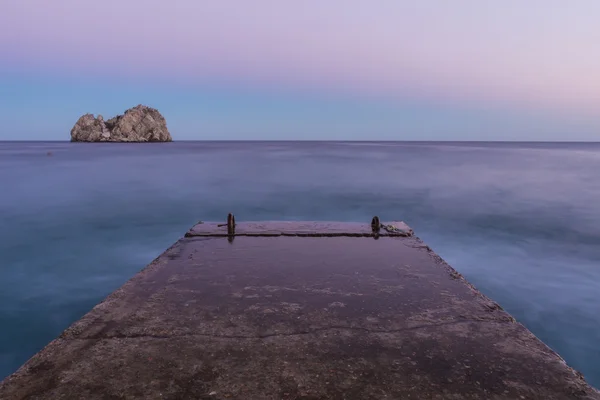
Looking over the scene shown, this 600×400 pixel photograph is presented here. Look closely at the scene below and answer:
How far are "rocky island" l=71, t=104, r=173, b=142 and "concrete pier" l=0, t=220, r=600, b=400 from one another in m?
162

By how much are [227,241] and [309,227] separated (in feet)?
7.25

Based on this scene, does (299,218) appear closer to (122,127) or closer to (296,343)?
(296,343)

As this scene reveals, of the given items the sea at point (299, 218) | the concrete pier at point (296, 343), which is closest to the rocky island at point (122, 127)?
the sea at point (299, 218)

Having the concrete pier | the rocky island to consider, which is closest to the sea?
the concrete pier

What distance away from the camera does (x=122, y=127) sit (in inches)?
6033

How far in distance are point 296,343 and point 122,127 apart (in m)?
166

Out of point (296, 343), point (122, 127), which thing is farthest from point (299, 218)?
point (122, 127)

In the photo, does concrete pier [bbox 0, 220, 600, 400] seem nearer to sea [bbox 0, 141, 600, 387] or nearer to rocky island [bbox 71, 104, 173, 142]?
sea [bbox 0, 141, 600, 387]

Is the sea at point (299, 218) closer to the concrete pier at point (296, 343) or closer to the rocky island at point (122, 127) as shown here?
the concrete pier at point (296, 343)

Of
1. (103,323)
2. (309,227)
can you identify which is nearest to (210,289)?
(103,323)

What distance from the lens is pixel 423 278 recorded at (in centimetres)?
548

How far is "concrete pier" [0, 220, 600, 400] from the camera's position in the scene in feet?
9.21

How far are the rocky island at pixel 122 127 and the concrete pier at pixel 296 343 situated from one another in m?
162

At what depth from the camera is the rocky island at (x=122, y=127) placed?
153 meters
